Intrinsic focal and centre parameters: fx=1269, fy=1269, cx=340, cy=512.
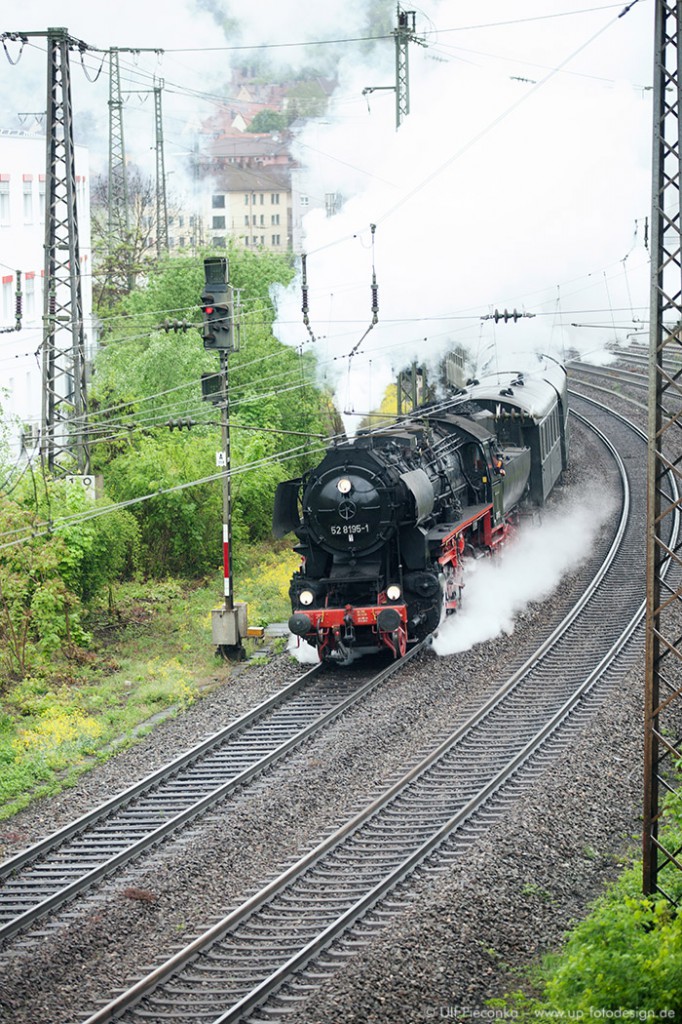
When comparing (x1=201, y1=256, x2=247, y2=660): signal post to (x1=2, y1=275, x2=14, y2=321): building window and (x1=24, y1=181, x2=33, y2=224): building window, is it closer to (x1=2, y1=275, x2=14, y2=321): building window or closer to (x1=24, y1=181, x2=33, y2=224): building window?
(x1=2, y1=275, x2=14, y2=321): building window

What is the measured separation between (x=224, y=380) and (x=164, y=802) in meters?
6.93

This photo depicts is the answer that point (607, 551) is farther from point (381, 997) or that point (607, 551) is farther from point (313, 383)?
point (381, 997)

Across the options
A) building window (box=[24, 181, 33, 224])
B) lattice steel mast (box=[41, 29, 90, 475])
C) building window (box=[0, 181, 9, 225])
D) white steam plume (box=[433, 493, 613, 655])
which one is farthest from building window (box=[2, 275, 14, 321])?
white steam plume (box=[433, 493, 613, 655])

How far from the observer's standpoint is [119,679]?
1889 cm

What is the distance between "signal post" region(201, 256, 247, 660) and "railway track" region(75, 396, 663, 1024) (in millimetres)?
4409

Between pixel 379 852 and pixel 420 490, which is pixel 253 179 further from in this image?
pixel 379 852

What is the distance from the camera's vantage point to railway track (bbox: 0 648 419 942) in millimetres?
11633

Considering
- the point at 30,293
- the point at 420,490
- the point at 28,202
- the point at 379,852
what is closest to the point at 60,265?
the point at 420,490

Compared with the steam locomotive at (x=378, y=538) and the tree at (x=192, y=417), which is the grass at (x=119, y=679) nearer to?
the tree at (x=192, y=417)

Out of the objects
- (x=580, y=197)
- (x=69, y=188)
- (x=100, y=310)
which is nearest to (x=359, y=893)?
(x=69, y=188)

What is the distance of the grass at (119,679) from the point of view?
1513 cm

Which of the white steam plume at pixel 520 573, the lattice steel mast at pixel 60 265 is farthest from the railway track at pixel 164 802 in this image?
the lattice steel mast at pixel 60 265

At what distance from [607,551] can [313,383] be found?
26.9 ft

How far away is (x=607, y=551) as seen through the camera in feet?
85.3
